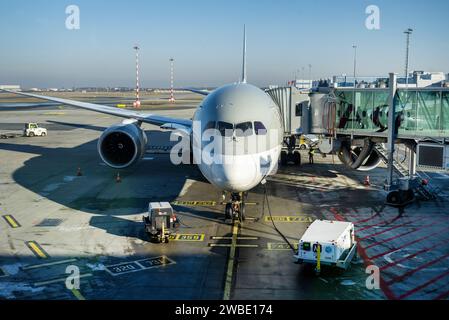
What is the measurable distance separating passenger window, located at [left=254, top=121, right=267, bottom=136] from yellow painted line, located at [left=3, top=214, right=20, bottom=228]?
10356mm

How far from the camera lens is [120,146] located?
28.0 m

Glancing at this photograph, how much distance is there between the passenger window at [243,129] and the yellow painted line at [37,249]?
25.2 feet

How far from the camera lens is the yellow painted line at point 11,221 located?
19.7 m

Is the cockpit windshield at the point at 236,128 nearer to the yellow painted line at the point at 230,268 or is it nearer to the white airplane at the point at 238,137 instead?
the white airplane at the point at 238,137

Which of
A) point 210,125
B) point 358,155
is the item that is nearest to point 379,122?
point 358,155

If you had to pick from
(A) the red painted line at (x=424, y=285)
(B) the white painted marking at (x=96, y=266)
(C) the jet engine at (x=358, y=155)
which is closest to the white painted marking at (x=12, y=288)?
(B) the white painted marking at (x=96, y=266)

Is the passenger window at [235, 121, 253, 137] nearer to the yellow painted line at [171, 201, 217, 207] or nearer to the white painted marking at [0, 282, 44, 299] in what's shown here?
the yellow painted line at [171, 201, 217, 207]

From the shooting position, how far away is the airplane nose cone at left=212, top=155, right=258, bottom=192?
1686 cm

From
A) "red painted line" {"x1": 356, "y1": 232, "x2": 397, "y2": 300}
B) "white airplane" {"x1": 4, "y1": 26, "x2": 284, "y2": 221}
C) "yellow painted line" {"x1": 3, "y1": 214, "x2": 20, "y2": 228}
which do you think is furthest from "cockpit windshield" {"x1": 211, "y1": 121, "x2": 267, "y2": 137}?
"yellow painted line" {"x1": 3, "y1": 214, "x2": 20, "y2": 228}

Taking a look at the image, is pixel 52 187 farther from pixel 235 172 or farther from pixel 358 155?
pixel 358 155
